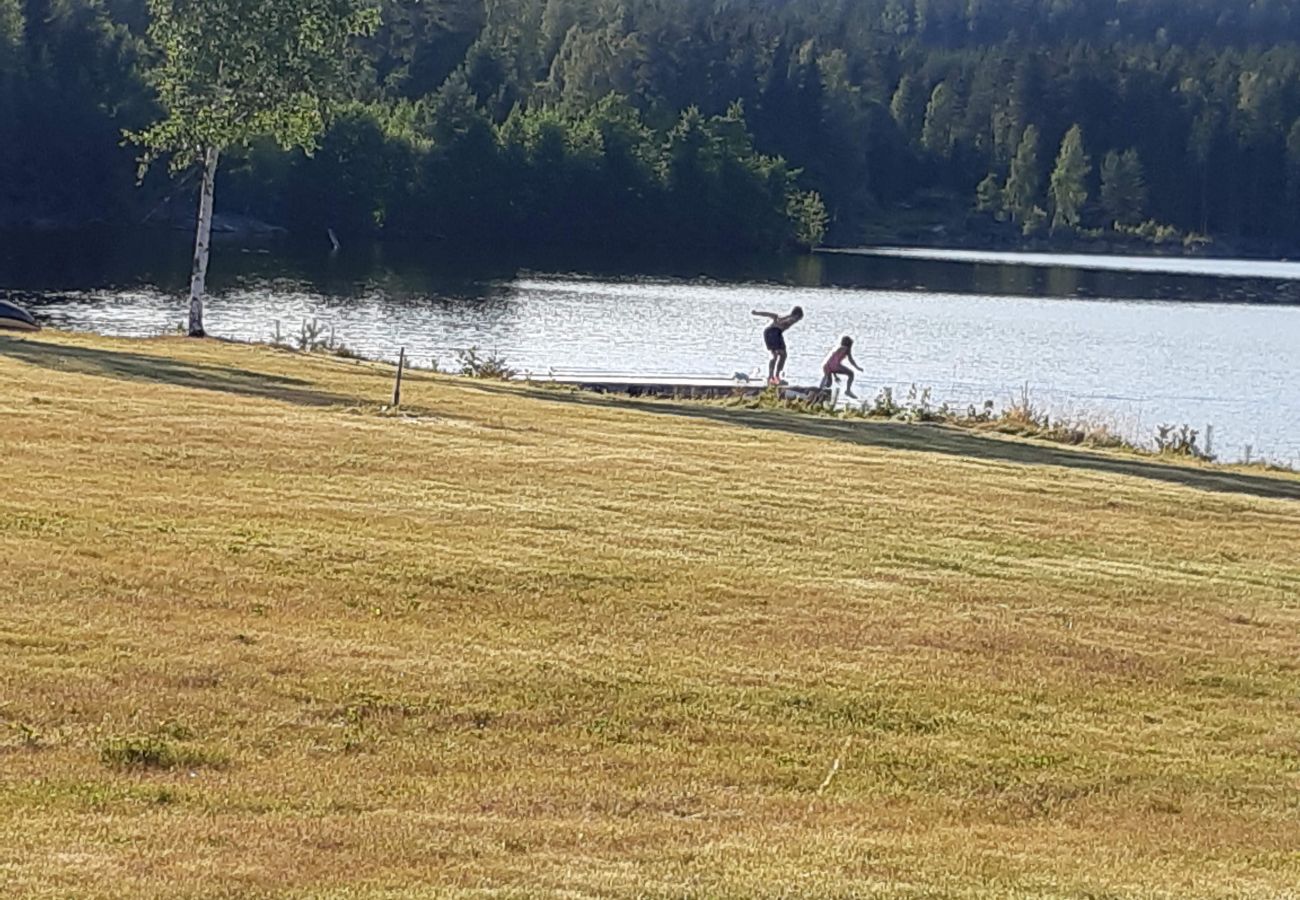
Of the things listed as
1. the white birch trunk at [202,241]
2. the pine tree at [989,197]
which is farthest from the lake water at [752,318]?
the pine tree at [989,197]

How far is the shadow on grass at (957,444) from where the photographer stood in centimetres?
2353

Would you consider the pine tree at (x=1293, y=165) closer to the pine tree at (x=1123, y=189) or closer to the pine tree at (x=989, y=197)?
the pine tree at (x=1123, y=189)

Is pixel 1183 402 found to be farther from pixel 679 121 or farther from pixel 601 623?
pixel 679 121

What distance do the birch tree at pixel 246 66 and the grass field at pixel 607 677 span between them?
50.9ft

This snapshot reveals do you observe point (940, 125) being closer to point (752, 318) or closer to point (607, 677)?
point (752, 318)

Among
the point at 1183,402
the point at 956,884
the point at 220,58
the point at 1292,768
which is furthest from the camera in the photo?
the point at 1183,402

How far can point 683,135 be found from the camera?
387 feet

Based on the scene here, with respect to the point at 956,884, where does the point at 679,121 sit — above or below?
above

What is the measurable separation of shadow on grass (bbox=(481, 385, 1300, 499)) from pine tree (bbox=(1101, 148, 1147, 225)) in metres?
126

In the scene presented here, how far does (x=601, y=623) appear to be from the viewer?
12.9m

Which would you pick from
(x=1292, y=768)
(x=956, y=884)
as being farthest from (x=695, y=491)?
(x=956, y=884)

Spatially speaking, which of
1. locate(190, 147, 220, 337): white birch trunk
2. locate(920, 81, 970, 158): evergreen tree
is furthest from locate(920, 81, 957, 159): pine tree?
locate(190, 147, 220, 337): white birch trunk

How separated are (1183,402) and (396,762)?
3739 centimetres

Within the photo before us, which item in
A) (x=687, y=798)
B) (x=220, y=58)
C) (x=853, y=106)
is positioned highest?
(x=853, y=106)
